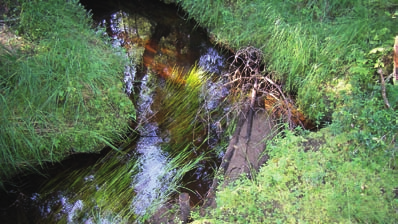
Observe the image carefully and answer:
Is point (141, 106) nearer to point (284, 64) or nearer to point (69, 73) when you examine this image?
point (69, 73)

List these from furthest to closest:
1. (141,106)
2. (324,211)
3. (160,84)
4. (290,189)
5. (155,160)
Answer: (160,84)
(141,106)
(155,160)
(290,189)
(324,211)

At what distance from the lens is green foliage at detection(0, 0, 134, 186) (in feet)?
11.9

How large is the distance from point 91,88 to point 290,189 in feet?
8.44

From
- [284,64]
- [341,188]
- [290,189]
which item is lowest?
[290,189]

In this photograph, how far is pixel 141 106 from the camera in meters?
4.59

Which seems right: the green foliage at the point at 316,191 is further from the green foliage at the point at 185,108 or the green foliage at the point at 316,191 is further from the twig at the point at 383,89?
the green foliage at the point at 185,108

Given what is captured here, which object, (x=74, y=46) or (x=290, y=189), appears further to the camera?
(x=74, y=46)

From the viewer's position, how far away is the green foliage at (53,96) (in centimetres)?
362

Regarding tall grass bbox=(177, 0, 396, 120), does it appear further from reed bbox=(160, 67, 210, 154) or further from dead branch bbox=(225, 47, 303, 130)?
reed bbox=(160, 67, 210, 154)

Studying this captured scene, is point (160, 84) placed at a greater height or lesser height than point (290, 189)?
lesser

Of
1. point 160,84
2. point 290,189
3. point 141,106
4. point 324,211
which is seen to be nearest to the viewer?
point 324,211

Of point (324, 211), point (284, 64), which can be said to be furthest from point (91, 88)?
point (324, 211)

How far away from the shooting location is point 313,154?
3354 mm

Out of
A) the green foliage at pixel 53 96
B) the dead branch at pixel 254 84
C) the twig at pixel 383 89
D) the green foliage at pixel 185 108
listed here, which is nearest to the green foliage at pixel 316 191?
the twig at pixel 383 89
